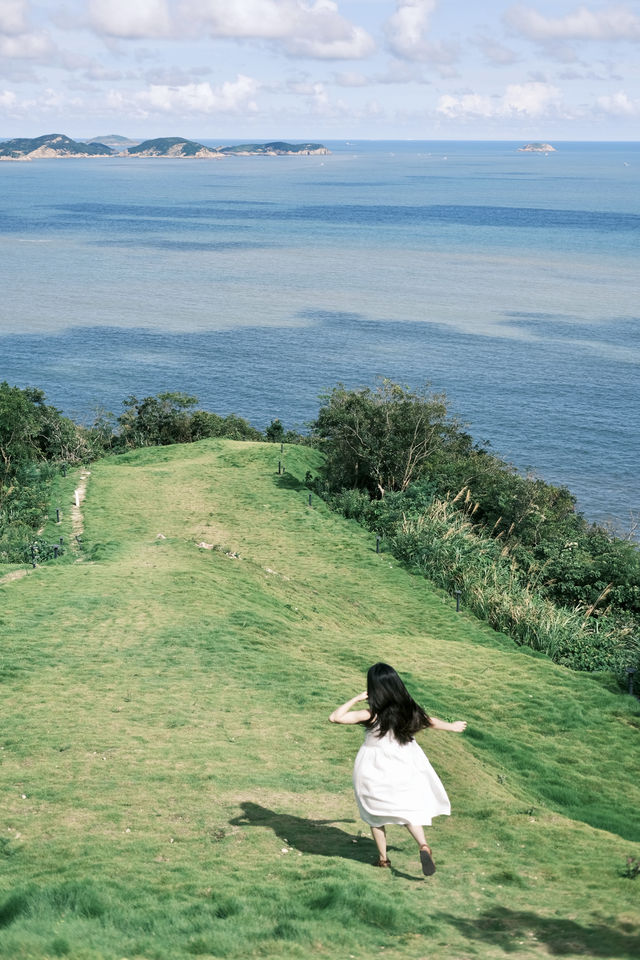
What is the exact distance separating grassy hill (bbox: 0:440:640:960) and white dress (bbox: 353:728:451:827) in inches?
28.2

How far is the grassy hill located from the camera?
24.7 ft

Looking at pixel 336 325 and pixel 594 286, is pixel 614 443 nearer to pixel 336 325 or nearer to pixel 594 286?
pixel 336 325

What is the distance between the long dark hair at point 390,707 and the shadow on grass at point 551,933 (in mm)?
1699

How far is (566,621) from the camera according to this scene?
23.8 metres

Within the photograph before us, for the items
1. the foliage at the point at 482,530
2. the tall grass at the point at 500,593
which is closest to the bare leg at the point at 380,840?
the tall grass at the point at 500,593

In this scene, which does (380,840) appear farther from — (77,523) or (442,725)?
(77,523)

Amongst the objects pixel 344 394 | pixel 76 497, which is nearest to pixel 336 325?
pixel 344 394

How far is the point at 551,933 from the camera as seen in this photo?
760 centimetres

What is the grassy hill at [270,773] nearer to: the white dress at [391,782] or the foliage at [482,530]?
the white dress at [391,782]

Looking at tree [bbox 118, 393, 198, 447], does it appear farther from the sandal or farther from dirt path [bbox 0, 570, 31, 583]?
the sandal

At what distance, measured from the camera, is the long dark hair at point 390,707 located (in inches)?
308

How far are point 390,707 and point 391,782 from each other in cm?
76

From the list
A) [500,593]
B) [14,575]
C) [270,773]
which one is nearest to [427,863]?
[270,773]

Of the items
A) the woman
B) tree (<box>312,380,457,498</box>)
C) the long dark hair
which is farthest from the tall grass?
the long dark hair
